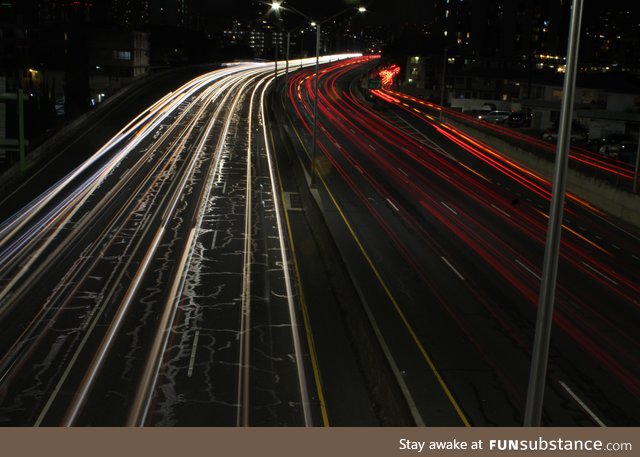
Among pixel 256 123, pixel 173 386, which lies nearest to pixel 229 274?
pixel 173 386

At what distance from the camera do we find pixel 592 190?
37.1m

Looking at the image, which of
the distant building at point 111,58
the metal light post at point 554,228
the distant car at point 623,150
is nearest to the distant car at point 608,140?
the distant car at point 623,150

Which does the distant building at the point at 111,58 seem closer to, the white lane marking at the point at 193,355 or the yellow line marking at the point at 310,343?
the yellow line marking at the point at 310,343

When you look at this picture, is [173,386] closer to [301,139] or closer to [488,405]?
A: [488,405]

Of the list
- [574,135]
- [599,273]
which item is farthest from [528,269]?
[574,135]

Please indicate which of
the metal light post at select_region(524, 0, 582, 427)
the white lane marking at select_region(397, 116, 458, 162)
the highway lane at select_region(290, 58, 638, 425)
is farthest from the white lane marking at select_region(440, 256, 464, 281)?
the white lane marking at select_region(397, 116, 458, 162)

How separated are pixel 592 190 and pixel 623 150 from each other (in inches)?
519

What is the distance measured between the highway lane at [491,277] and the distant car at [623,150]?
22.9ft

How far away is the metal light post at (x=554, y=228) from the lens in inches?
345

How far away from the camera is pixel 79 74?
8619 cm

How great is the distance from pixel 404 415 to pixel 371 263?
41.6 ft

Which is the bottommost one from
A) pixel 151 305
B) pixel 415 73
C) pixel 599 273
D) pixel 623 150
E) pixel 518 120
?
pixel 151 305

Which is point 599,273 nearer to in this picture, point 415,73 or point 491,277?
point 491,277

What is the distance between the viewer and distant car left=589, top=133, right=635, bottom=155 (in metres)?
50.0
